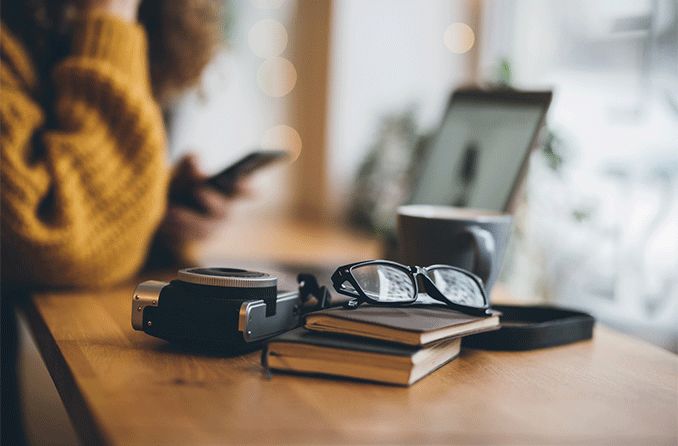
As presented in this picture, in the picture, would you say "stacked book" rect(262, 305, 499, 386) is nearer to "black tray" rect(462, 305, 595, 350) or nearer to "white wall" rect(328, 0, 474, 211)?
"black tray" rect(462, 305, 595, 350)

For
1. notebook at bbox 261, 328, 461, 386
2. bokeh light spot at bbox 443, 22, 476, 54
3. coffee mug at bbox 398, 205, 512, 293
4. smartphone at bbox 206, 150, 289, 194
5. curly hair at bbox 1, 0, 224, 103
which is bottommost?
notebook at bbox 261, 328, 461, 386

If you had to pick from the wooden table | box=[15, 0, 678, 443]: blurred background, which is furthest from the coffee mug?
box=[15, 0, 678, 443]: blurred background

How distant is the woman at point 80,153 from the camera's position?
79 cm

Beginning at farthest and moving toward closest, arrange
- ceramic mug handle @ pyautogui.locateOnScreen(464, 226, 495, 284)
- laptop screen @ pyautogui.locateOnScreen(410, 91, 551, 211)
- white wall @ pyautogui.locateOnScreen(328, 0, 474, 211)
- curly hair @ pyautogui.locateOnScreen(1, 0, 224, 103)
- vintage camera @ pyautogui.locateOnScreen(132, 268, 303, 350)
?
white wall @ pyautogui.locateOnScreen(328, 0, 474, 211)
curly hair @ pyautogui.locateOnScreen(1, 0, 224, 103)
laptop screen @ pyautogui.locateOnScreen(410, 91, 551, 211)
ceramic mug handle @ pyautogui.locateOnScreen(464, 226, 495, 284)
vintage camera @ pyautogui.locateOnScreen(132, 268, 303, 350)

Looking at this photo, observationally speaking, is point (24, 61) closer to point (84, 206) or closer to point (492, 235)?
point (84, 206)

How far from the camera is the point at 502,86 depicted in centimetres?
105

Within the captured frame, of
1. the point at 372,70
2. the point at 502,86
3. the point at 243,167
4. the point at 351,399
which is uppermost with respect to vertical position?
the point at 372,70

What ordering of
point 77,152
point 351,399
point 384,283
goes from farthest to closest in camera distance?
point 77,152
point 384,283
point 351,399

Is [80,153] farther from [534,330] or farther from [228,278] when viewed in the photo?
[534,330]

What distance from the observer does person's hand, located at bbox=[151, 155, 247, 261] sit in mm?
1009

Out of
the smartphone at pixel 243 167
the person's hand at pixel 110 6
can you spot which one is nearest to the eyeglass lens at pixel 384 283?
the smartphone at pixel 243 167

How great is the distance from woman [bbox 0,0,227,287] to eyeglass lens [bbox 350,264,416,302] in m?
0.36

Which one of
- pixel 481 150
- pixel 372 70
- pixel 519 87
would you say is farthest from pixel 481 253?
pixel 372 70

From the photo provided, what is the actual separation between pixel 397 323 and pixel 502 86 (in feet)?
1.99
